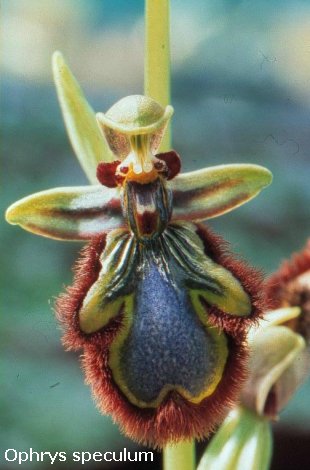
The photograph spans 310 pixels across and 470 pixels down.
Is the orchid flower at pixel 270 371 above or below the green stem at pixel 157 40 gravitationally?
below

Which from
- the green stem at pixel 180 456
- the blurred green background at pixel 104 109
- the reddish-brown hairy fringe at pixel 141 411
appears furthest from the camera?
the blurred green background at pixel 104 109

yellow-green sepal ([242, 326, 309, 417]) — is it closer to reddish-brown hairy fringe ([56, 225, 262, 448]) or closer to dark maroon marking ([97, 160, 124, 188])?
reddish-brown hairy fringe ([56, 225, 262, 448])

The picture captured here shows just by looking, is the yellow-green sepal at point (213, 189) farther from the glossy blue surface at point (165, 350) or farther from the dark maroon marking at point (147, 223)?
the glossy blue surface at point (165, 350)

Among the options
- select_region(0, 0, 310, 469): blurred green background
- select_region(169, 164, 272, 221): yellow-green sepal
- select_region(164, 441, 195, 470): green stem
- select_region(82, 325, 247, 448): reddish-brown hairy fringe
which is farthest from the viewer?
select_region(0, 0, 310, 469): blurred green background

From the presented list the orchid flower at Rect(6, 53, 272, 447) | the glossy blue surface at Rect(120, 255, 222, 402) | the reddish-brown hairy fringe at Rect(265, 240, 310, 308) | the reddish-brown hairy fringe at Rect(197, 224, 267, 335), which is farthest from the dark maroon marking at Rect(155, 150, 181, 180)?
the reddish-brown hairy fringe at Rect(265, 240, 310, 308)

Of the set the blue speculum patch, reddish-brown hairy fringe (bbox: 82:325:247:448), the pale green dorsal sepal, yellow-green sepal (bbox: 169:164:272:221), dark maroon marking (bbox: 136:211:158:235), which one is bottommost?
reddish-brown hairy fringe (bbox: 82:325:247:448)

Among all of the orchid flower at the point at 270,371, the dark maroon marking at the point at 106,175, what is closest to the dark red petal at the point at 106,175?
the dark maroon marking at the point at 106,175

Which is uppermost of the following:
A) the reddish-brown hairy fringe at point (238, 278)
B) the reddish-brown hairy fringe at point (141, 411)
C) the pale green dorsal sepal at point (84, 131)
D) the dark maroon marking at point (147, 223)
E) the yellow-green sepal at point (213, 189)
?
the pale green dorsal sepal at point (84, 131)
